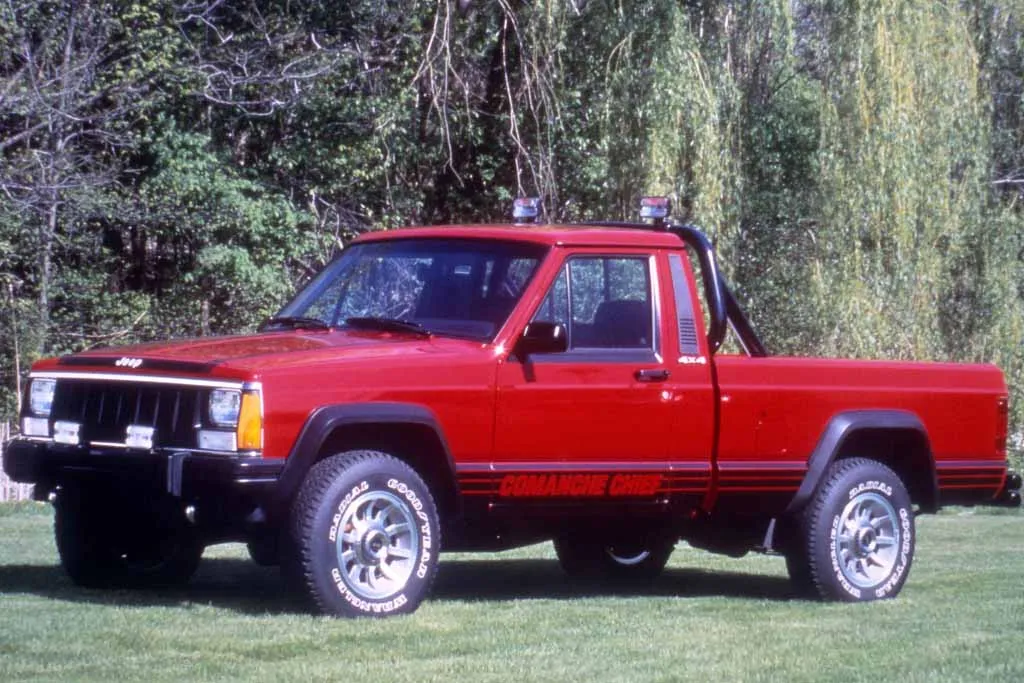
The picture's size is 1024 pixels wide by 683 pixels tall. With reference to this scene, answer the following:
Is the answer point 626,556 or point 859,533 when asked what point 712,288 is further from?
point 626,556

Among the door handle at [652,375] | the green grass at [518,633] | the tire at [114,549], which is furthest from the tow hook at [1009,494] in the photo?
the tire at [114,549]

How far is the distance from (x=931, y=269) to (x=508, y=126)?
5.33 metres

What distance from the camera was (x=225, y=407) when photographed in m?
7.52

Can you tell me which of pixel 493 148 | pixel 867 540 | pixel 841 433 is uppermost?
pixel 493 148

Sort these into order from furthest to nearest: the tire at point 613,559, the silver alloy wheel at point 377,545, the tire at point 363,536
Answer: the tire at point 613,559 < the silver alloy wheel at point 377,545 < the tire at point 363,536

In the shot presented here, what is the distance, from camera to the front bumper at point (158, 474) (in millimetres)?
7434

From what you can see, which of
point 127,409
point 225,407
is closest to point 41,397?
point 127,409

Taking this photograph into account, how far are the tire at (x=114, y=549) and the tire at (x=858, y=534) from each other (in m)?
3.29

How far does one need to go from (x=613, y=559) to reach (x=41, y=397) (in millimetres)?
3654

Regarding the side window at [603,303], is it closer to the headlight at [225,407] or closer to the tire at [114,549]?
the headlight at [225,407]

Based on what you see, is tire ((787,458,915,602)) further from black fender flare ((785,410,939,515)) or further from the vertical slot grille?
the vertical slot grille

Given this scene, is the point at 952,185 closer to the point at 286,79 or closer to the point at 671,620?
the point at 286,79

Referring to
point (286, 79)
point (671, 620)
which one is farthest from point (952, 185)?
point (671, 620)

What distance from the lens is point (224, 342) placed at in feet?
27.4
